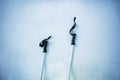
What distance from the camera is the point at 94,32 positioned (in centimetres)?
201

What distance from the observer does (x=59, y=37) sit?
2.11 meters

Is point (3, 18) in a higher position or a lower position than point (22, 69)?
higher

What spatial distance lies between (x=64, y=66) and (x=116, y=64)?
621mm

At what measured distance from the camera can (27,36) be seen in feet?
7.16

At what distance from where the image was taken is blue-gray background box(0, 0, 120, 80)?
195 cm

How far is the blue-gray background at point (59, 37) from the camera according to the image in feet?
6.41

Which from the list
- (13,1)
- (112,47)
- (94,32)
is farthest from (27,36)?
(112,47)

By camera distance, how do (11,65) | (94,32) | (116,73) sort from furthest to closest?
(11,65) → (94,32) → (116,73)

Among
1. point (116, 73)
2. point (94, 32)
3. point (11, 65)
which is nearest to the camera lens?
point (116, 73)

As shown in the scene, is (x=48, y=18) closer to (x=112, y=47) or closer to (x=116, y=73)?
(x=112, y=47)

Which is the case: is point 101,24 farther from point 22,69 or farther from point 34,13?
point 22,69

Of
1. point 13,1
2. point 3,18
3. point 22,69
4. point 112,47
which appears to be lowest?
point 22,69

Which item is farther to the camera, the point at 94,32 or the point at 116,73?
the point at 94,32

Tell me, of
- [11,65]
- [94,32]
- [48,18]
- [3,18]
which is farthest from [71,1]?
[11,65]
